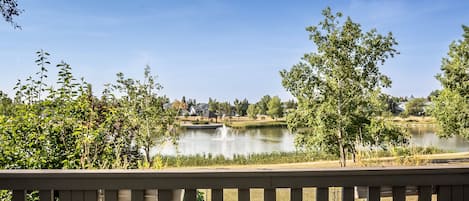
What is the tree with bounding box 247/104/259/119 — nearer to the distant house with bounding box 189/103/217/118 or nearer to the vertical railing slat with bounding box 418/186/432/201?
the distant house with bounding box 189/103/217/118

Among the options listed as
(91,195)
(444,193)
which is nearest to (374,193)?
(444,193)

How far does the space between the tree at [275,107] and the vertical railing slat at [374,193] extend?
350 inches

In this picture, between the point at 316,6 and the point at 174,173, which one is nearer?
the point at 174,173

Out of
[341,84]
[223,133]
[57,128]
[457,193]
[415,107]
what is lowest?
[223,133]

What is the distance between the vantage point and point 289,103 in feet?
31.9

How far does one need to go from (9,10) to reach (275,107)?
27.8ft

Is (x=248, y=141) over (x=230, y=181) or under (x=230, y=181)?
under

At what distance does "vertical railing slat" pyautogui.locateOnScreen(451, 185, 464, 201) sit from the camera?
129cm

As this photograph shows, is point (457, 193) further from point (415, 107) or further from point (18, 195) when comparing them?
point (415, 107)

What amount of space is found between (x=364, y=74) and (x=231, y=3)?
131 inches

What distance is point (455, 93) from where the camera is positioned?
10.3 metres

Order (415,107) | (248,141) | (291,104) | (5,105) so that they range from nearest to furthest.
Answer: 1. (5,105)
2. (291,104)
3. (248,141)
4. (415,107)

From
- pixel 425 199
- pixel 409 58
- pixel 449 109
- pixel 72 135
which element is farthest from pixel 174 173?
pixel 449 109

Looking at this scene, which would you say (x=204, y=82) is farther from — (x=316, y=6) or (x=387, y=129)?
(x=387, y=129)
